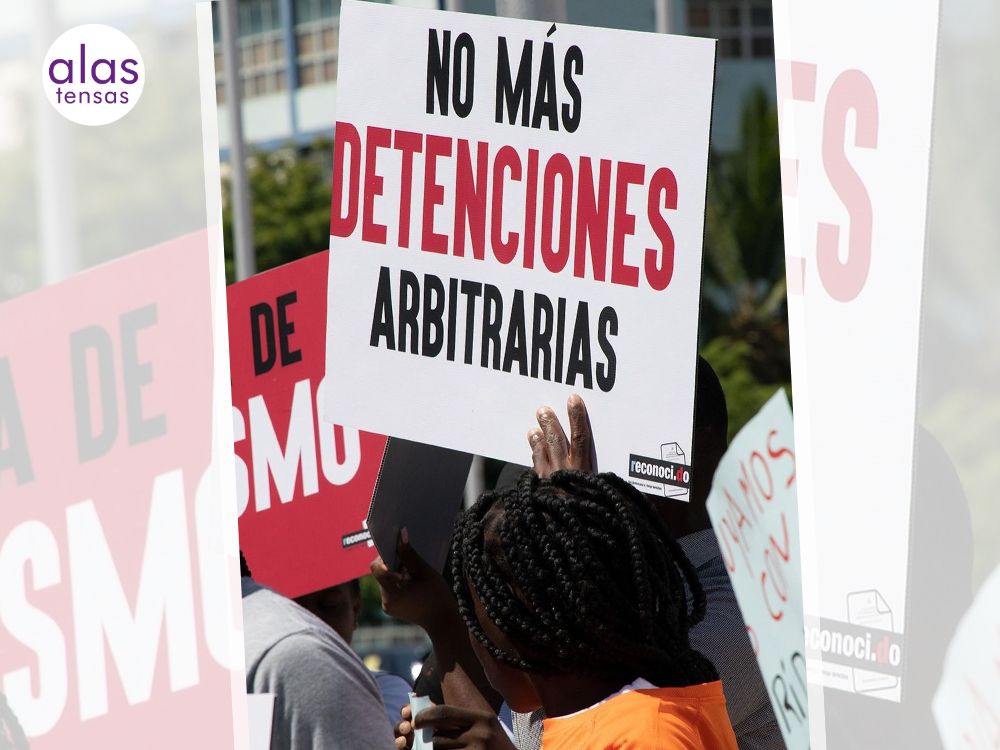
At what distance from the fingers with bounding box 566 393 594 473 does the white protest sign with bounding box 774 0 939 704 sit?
36cm

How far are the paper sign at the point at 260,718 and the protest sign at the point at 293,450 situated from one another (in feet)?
1.15

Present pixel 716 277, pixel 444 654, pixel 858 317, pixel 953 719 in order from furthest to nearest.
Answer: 1. pixel 716 277
2. pixel 444 654
3. pixel 858 317
4. pixel 953 719

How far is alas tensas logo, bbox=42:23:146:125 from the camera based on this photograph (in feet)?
10.1

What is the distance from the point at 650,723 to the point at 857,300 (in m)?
0.74

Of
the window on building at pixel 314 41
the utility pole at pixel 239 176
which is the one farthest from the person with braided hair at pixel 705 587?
the window on building at pixel 314 41

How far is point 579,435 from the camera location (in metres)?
2.50

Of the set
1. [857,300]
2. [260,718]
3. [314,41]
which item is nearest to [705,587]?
[857,300]

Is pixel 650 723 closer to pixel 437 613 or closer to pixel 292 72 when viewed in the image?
pixel 437 613

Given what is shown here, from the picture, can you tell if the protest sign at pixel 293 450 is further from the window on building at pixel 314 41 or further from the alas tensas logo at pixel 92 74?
the window on building at pixel 314 41

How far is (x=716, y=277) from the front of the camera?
83.8 ft

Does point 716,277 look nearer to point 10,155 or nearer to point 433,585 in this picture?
point 10,155

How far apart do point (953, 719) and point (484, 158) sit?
4.11 ft

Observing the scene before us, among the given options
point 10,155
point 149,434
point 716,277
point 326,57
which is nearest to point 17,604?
point 149,434

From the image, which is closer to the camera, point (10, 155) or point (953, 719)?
point (953, 719)
